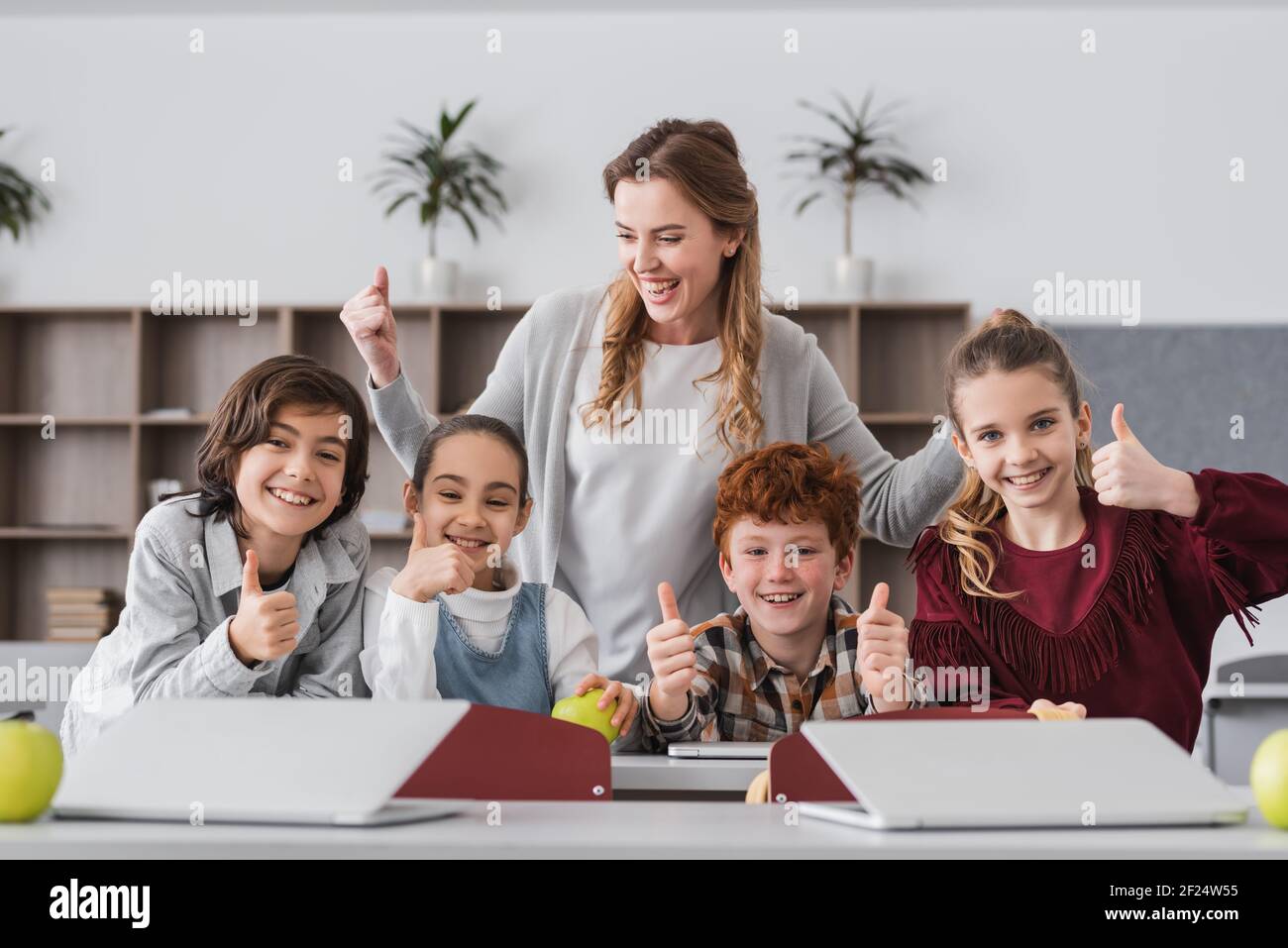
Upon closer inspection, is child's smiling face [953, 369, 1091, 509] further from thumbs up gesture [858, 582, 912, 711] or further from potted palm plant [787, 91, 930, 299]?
potted palm plant [787, 91, 930, 299]

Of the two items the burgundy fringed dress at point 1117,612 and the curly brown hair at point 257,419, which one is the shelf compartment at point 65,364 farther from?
the burgundy fringed dress at point 1117,612

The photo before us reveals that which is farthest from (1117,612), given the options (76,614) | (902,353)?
(76,614)

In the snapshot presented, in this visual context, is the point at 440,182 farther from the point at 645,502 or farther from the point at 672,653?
the point at 672,653

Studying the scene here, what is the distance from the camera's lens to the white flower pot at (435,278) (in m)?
5.04

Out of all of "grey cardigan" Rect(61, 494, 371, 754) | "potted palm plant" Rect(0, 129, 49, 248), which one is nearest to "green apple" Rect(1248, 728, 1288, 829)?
"grey cardigan" Rect(61, 494, 371, 754)

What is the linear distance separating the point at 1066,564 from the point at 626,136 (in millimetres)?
3818

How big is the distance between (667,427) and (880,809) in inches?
58.9

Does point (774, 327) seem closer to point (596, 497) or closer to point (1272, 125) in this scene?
point (596, 497)

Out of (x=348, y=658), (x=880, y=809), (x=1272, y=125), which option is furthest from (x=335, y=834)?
(x=1272, y=125)

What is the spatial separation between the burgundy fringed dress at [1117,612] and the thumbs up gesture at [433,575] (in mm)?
714

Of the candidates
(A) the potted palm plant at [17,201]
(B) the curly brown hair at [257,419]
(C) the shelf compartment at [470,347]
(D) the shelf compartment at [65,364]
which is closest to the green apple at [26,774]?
(B) the curly brown hair at [257,419]

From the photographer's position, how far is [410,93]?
530cm
